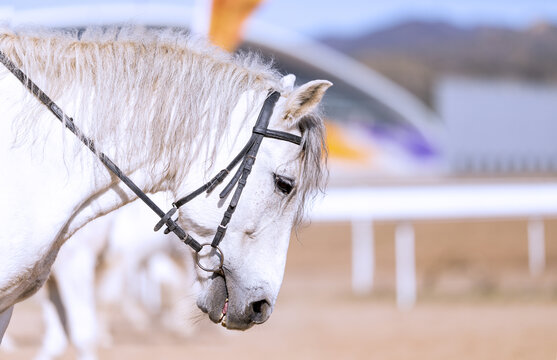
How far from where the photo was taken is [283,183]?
3.04 m

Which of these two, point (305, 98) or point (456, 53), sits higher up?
point (305, 98)

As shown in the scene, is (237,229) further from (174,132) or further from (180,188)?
(174,132)

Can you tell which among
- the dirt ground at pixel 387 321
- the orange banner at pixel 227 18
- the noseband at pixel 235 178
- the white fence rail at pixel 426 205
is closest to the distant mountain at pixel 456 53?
the dirt ground at pixel 387 321

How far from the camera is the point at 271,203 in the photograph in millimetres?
3035

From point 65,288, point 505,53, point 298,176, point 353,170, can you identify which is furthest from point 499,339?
point 505,53

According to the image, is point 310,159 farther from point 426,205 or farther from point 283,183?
point 426,205

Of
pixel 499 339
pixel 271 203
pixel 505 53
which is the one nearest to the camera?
pixel 271 203

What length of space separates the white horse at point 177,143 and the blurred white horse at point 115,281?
30 cm

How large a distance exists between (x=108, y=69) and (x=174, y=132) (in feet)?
1.31

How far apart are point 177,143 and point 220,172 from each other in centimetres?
23

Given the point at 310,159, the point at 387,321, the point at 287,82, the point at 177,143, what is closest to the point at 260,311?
the point at 310,159

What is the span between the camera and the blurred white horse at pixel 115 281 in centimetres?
568

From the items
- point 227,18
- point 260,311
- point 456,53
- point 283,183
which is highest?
point 283,183

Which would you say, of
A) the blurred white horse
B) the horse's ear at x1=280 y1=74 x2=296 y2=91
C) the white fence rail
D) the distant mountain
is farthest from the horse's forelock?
the distant mountain
